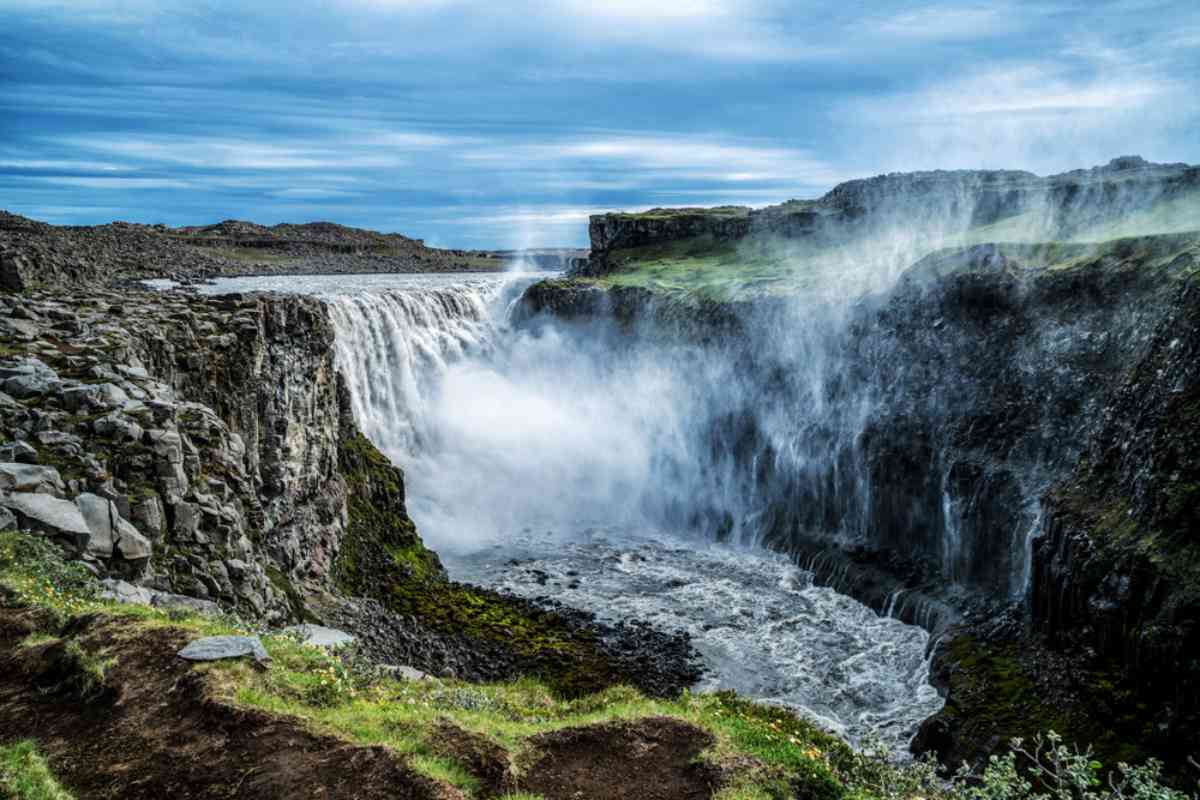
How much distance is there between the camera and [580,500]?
1893 inches

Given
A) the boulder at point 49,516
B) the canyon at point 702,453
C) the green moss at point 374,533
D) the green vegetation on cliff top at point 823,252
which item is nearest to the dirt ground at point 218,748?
the boulder at point 49,516

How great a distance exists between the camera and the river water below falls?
28750 millimetres

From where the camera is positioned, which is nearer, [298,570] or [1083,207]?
[298,570]

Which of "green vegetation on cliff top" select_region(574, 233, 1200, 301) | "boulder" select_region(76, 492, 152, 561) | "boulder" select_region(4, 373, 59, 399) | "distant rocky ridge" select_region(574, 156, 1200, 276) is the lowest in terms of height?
"boulder" select_region(76, 492, 152, 561)

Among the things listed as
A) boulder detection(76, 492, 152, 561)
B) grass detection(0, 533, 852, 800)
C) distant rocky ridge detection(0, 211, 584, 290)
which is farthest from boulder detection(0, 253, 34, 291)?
grass detection(0, 533, 852, 800)

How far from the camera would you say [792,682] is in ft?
91.5

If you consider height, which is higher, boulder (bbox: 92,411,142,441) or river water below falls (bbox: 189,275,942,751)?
boulder (bbox: 92,411,142,441)

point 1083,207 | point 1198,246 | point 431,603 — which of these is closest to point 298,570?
point 431,603

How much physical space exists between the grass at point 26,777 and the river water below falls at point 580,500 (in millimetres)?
20771

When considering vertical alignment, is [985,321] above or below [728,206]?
below

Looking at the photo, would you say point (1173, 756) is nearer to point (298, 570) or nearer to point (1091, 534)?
point (1091, 534)

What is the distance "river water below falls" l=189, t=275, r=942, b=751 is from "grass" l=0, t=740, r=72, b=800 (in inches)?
818

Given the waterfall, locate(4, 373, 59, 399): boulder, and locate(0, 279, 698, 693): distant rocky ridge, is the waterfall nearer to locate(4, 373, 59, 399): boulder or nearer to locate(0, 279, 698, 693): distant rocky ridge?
locate(0, 279, 698, 693): distant rocky ridge

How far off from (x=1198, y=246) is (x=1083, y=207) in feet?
64.9
